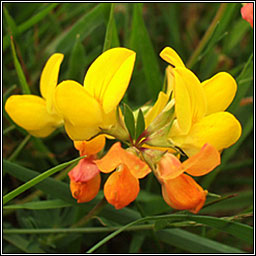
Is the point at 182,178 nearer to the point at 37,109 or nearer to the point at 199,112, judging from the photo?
the point at 199,112

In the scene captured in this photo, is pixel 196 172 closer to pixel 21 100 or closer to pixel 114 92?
pixel 114 92

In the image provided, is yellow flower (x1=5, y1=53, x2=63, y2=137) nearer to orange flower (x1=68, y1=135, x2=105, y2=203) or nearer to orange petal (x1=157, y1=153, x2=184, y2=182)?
orange flower (x1=68, y1=135, x2=105, y2=203)

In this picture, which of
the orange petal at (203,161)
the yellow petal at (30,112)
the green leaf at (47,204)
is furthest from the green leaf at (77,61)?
the orange petal at (203,161)

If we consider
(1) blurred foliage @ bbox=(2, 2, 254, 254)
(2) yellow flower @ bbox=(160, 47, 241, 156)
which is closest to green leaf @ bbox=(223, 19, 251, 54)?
(1) blurred foliage @ bbox=(2, 2, 254, 254)

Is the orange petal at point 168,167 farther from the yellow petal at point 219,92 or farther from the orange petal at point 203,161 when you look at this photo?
the yellow petal at point 219,92

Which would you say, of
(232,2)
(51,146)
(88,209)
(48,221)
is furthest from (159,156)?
(232,2)

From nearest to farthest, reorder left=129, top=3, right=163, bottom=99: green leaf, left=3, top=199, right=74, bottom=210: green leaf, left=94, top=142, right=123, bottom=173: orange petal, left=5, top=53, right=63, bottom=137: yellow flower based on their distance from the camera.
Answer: left=94, top=142, right=123, bottom=173: orange petal → left=5, top=53, right=63, bottom=137: yellow flower → left=3, top=199, right=74, bottom=210: green leaf → left=129, top=3, right=163, bottom=99: green leaf
